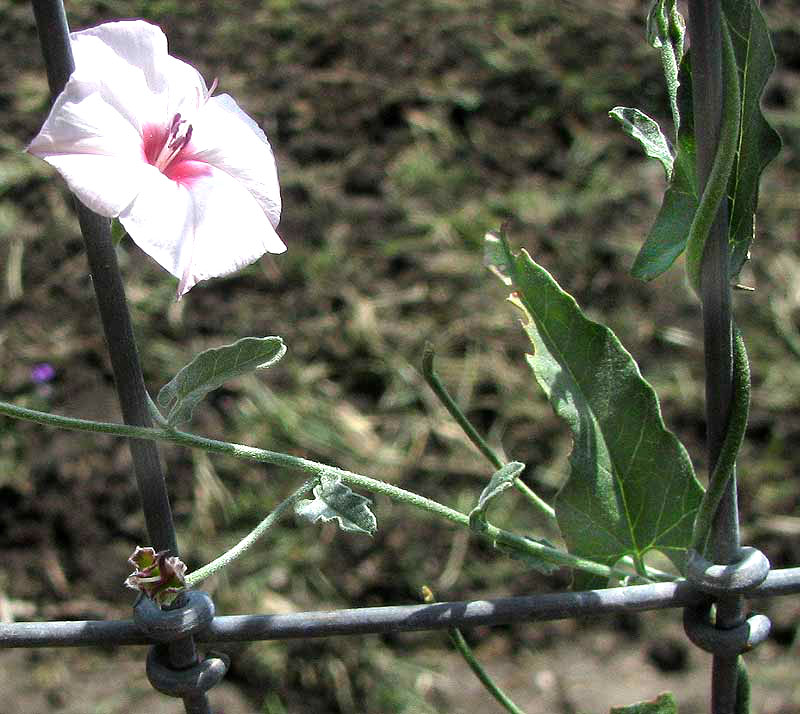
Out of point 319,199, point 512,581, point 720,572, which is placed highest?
point 720,572

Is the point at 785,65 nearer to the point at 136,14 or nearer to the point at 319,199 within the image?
the point at 319,199

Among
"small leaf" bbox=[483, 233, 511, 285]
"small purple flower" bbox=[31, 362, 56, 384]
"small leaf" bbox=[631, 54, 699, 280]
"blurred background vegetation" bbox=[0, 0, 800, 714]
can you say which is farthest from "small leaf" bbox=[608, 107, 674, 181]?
"small purple flower" bbox=[31, 362, 56, 384]

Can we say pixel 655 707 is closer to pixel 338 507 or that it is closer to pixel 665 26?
pixel 338 507

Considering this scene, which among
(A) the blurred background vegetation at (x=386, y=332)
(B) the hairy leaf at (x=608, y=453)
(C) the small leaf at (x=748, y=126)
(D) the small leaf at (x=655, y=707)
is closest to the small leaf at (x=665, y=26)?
(C) the small leaf at (x=748, y=126)

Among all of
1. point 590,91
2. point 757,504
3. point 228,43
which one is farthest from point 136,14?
point 757,504

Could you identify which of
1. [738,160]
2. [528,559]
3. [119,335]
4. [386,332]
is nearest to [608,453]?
[528,559]

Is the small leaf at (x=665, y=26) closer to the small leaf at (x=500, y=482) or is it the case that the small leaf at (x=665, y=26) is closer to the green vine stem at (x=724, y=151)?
the green vine stem at (x=724, y=151)
